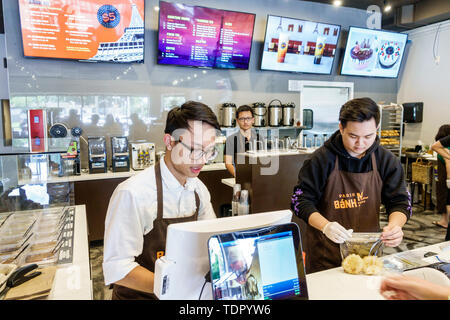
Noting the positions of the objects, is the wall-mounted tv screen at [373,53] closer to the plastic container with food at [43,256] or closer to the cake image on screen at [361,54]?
the cake image on screen at [361,54]

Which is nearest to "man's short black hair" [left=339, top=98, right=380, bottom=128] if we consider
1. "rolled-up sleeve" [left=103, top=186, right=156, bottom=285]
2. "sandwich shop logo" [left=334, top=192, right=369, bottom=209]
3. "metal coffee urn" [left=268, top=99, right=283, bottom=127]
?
"sandwich shop logo" [left=334, top=192, right=369, bottom=209]

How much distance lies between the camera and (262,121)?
542 cm

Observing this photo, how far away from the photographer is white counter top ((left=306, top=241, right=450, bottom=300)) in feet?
4.60

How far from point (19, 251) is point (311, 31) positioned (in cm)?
550

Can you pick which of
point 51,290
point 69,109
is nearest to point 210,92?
point 69,109

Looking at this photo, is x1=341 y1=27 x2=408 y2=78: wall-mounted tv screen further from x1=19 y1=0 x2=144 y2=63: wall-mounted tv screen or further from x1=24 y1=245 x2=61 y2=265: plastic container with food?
x1=24 y1=245 x2=61 y2=265: plastic container with food

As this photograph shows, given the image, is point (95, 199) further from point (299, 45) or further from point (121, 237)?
point (299, 45)

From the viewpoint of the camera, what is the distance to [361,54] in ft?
20.7

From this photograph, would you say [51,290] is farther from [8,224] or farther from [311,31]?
[311,31]

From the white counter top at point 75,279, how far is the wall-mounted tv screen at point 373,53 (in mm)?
5856

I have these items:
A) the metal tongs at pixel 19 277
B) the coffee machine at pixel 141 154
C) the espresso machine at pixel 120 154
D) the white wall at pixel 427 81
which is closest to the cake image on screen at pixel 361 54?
the white wall at pixel 427 81

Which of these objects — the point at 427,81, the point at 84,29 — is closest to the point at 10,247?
the point at 84,29

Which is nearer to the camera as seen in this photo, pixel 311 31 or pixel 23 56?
pixel 23 56

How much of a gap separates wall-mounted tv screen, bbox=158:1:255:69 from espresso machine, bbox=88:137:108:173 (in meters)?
1.49
